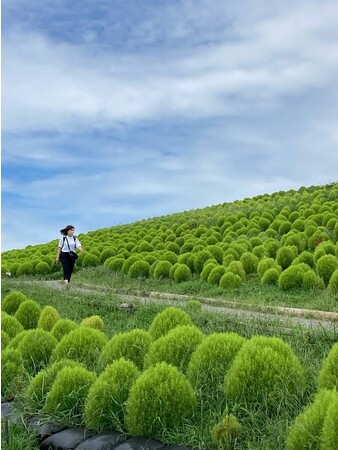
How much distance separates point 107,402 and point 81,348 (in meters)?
1.61

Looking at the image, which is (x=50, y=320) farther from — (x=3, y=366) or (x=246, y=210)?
(x=246, y=210)

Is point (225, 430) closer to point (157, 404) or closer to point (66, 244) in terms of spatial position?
point (157, 404)

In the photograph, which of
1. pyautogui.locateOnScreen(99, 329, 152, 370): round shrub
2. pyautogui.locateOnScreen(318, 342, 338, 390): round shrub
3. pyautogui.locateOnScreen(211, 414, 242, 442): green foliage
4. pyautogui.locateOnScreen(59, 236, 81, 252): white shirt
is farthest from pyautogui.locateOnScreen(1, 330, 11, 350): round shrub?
pyautogui.locateOnScreen(59, 236, 81, 252): white shirt

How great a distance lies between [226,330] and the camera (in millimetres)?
8250

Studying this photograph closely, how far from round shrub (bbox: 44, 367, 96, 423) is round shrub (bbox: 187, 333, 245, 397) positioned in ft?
3.15

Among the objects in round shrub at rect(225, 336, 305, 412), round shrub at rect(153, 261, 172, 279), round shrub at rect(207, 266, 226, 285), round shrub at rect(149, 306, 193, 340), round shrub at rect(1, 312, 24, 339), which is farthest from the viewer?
round shrub at rect(153, 261, 172, 279)

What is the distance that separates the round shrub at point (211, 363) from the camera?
545cm

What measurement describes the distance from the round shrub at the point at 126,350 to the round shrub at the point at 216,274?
8775mm

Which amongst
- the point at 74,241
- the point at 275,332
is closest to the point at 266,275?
the point at 74,241

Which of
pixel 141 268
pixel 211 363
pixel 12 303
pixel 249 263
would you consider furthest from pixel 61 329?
pixel 141 268

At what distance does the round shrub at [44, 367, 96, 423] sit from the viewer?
5.66 metres

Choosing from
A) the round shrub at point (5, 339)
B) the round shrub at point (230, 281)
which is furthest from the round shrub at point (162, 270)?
the round shrub at point (5, 339)

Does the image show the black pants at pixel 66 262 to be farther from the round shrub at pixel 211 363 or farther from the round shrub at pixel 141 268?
the round shrub at pixel 211 363

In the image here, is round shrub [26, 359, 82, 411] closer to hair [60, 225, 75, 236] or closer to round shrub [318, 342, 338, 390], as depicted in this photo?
round shrub [318, 342, 338, 390]
